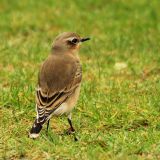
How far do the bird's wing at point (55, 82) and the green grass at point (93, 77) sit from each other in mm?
399

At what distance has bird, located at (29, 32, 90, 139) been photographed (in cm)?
956

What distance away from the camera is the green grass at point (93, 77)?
9188mm

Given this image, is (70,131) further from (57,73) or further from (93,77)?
(93,77)

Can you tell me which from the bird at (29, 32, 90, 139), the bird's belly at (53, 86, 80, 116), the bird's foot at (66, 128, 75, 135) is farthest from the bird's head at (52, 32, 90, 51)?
the bird's foot at (66, 128, 75, 135)

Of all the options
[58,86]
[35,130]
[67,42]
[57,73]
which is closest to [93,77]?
[67,42]

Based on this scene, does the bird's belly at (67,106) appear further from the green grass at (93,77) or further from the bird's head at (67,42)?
the bird's head at (67,42)

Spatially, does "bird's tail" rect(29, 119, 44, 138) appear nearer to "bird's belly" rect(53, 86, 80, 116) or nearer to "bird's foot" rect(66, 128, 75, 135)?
"bird's belly" rect(53, 86, 80, 116)

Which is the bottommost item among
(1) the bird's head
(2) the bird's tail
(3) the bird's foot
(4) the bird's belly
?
(3) the bird's foot

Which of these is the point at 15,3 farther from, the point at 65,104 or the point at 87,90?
the point at 65,104

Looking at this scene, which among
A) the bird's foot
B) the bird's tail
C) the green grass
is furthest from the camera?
the bird's foot

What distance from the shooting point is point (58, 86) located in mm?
9969

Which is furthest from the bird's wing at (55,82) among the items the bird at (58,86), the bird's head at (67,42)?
the bird's head at (67,42)

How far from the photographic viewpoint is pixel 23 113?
10867 mm

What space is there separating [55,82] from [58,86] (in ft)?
0.23
